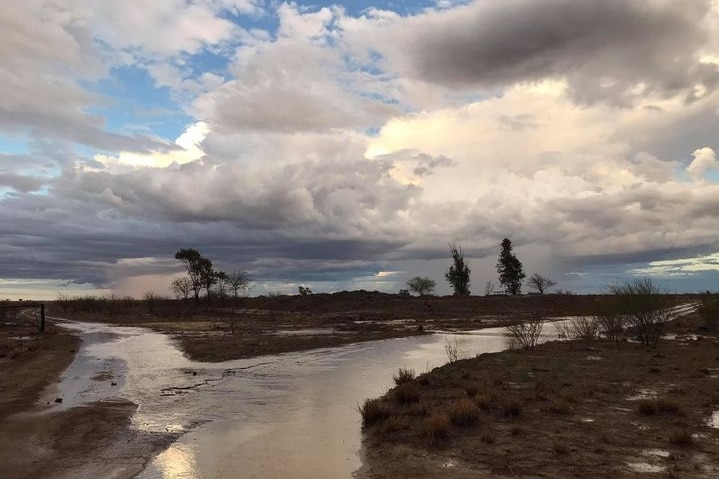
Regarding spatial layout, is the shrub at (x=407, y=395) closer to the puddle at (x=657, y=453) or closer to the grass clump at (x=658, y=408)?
the grass clump at (x=658, y=408)

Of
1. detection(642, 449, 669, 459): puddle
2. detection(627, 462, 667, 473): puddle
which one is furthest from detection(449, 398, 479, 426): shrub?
detection(627, 462, 667, 473): puddle

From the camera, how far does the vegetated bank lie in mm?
55906

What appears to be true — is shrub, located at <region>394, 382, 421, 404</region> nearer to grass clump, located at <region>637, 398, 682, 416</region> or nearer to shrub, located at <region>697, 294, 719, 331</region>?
grass clump, located at <region>637, 398, 682, 416</region>

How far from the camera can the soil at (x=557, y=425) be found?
1005cm

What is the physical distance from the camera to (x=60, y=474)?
10180 millimetres

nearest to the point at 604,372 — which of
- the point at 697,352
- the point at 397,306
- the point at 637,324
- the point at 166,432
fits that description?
the point at 697,352

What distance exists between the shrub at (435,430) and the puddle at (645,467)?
357 cm

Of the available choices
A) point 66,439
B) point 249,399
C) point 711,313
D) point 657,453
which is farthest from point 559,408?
point 711,313

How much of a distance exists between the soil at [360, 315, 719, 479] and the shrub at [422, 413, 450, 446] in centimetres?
5

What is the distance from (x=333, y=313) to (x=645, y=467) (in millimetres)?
82195

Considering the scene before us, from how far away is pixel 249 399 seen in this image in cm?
1828

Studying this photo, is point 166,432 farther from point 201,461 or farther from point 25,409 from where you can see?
point 25,409

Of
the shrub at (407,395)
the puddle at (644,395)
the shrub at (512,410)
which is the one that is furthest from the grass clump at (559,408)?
the shrub at (407,395)

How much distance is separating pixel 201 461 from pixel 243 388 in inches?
367
